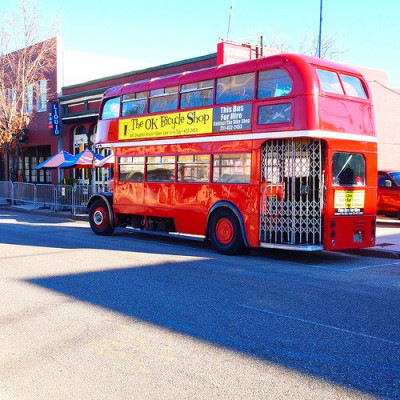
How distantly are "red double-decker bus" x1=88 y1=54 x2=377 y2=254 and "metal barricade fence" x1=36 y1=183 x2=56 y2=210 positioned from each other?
11190 mm

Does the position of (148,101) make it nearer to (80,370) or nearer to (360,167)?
(360,167)

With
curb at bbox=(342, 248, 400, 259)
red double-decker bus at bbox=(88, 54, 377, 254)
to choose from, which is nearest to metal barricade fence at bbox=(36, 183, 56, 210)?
red double-decker bus at bbox=(88, 54, 377, 254)

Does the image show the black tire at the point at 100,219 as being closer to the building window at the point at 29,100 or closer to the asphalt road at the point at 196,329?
the asphalt road at the point at 196,329

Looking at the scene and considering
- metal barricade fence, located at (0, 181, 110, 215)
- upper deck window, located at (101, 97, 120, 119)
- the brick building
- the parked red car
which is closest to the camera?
upper deck window, located at (101, 97, 120, 119)

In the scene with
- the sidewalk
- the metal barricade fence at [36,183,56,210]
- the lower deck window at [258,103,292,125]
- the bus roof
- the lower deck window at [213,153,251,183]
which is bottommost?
the sidewalk

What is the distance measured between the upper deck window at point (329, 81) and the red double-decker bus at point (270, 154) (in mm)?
29

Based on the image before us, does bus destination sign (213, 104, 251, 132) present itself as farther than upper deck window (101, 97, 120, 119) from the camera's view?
No

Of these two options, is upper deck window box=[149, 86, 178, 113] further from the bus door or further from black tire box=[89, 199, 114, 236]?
black tire box=[89, 199, 114, 236]

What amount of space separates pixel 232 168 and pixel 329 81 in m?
2.83

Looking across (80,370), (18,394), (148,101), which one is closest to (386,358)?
(80,370)

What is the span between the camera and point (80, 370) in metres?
4.81

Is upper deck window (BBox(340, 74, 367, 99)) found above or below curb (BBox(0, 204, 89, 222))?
above

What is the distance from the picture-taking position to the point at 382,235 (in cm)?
1506

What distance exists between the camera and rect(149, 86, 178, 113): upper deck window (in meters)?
13.7
